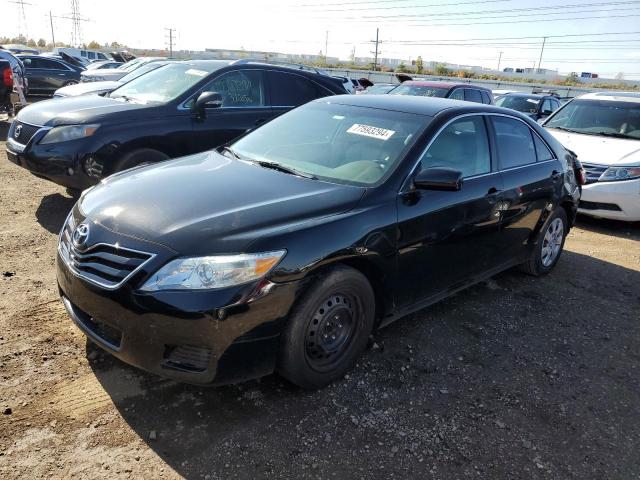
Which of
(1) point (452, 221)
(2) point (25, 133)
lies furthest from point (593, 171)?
(2) point (25, 133)

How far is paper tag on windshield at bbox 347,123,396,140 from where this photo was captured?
3551 millimetres

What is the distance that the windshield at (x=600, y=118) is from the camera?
7.77 m

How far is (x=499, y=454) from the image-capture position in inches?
102

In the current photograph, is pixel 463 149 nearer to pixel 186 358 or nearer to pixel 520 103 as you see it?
pixel 186 358

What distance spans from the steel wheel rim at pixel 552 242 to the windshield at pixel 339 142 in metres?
2.16

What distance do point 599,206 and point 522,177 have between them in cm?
331

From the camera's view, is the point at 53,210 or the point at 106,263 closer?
the point at 106,263

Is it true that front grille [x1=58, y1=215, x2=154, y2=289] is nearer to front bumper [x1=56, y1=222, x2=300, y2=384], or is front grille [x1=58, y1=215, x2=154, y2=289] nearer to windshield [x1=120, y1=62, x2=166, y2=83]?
front bumper [x1=56, y1=222, x2=300, y2=384]

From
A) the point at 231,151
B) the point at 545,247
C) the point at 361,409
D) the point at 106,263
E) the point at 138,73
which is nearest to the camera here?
the point at 106,263

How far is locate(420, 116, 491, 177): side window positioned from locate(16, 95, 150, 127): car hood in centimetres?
353

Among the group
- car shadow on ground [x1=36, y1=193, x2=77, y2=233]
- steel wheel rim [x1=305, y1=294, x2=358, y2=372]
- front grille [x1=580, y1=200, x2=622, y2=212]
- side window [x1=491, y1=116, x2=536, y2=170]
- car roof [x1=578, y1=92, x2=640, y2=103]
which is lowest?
car shadow on ground [x1=36, y1=193, x2=77, y2=233]

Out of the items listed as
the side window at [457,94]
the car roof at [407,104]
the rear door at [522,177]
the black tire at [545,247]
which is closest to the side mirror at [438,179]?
the car roof at [407,104]

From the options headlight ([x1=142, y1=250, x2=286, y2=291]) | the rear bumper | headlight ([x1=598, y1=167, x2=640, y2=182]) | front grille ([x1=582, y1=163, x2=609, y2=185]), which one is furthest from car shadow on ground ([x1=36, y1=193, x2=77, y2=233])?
headlight ([x1=598, y1=167, x2=640, y2=182])

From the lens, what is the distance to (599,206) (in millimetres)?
6863
